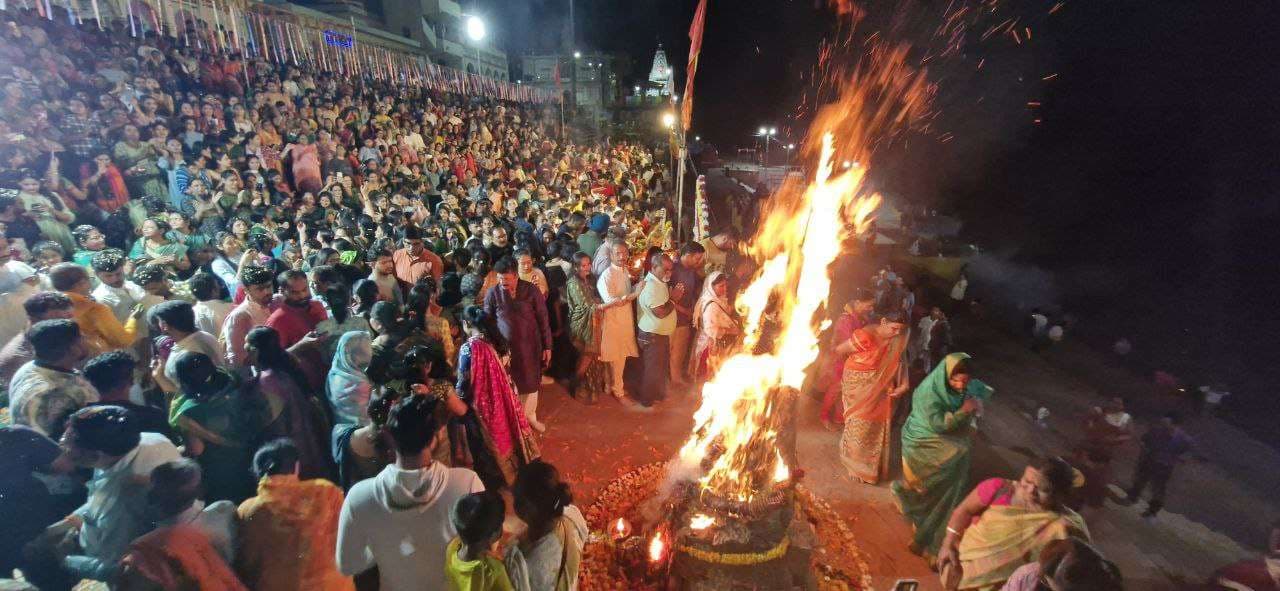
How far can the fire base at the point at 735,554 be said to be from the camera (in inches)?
158

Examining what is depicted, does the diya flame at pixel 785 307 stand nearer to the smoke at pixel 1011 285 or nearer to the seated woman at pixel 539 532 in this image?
the seated woman at pixel 539 532

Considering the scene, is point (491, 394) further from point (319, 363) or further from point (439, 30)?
point (439, 30)

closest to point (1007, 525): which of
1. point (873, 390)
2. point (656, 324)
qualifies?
point (873, 390)

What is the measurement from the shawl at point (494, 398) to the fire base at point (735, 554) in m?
1.22

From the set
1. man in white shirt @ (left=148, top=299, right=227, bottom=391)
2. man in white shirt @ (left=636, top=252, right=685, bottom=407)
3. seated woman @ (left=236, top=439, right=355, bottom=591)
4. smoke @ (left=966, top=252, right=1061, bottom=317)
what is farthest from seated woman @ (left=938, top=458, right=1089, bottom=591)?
smoke @ (left=966, top=252, right=1061, bottom=317)

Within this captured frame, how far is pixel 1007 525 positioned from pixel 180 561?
4.58 m

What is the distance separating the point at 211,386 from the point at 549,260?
5205 millimetres

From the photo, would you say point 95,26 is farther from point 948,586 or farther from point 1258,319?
point 1258,319

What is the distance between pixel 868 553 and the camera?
4.77 m

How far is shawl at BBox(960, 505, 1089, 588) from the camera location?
334 cm

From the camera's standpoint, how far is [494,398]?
488 centimetres

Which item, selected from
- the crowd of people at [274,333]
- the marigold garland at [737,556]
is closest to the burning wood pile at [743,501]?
the marigold garland at [737,556]

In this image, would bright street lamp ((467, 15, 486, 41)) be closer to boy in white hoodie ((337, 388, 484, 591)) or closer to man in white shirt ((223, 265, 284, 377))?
man in white shirt ((223, 265, 284, 377))

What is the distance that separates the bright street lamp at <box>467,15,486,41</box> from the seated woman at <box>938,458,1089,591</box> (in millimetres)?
43218
